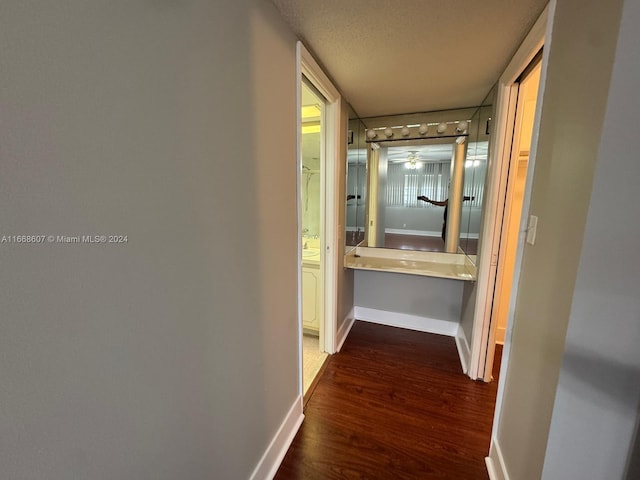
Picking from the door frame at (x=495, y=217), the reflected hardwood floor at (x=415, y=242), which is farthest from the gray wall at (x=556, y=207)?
the reflected hardwood floor at (x=415, y=242)

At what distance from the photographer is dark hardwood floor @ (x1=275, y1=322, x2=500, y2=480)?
1.41 metres

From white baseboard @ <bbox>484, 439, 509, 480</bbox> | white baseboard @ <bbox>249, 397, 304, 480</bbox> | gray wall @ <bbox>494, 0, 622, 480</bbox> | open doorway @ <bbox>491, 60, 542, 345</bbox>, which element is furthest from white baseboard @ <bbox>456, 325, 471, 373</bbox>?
white baseboard @ <bbox>249, 397, 304, 480</bbox>

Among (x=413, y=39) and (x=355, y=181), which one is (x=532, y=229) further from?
(x=355, y=181)

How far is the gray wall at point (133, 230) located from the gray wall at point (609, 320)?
1.17 meters

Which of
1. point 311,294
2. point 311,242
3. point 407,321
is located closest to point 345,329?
point 311,294

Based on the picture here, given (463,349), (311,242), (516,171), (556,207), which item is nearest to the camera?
(556,207)

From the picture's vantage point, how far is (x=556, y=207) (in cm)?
98

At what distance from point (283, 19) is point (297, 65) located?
0.21 meters

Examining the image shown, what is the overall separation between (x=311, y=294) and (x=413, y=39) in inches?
84.0

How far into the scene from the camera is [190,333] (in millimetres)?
844

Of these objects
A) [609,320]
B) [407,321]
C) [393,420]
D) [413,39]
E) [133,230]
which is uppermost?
[413,39]

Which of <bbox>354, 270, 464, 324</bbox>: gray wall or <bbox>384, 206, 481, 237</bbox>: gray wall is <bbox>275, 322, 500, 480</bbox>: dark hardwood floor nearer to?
<bbox>354, 270, 464, 324</bbox>: gray wall

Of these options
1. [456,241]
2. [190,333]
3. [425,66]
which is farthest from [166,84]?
[456,241]

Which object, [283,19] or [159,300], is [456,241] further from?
[159,300]
